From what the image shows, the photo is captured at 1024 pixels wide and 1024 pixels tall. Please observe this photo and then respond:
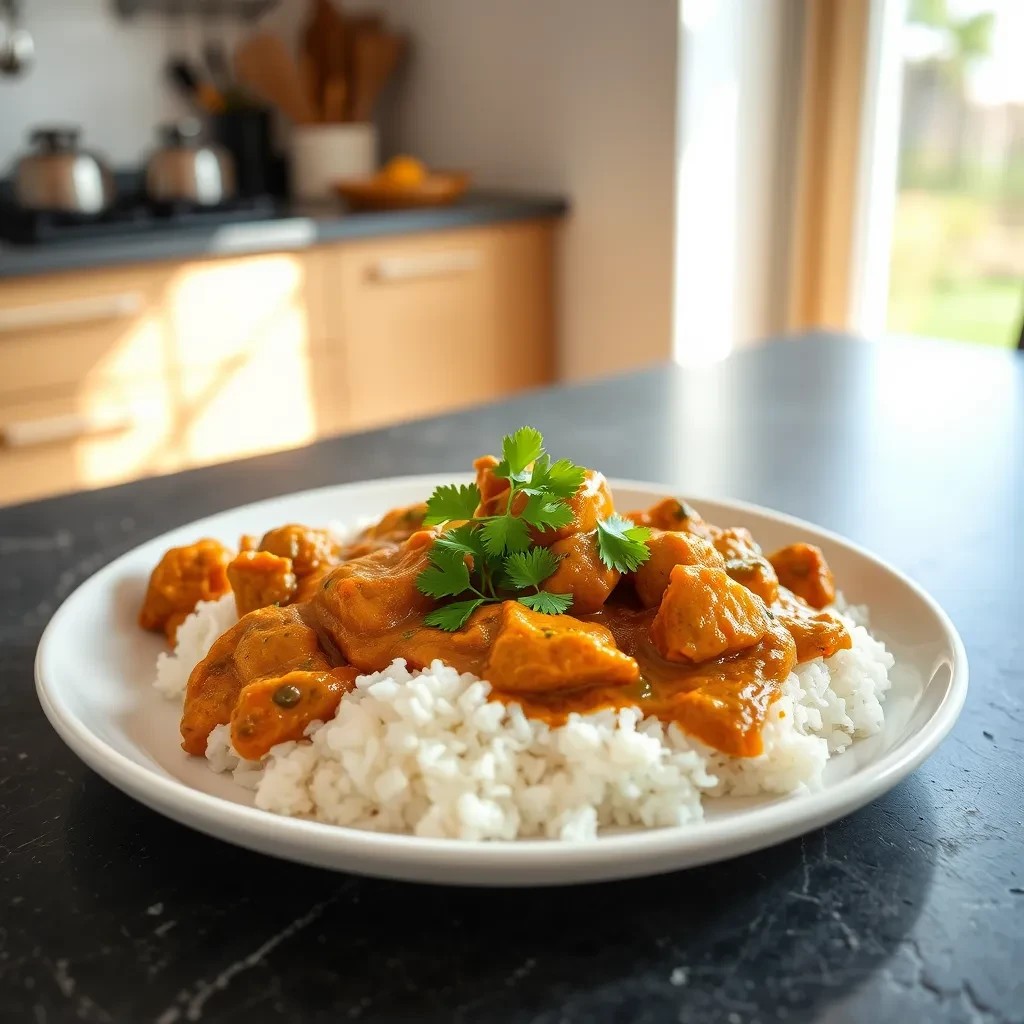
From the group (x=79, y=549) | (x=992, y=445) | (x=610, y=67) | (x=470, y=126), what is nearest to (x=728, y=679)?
(x=79, y=549)

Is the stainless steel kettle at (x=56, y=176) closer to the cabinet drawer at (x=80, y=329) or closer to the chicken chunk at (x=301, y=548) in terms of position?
the cabinet drawer at (x=80, y=329)

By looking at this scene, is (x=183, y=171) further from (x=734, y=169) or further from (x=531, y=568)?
(x=531, y=568)

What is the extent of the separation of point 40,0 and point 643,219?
1.80 m

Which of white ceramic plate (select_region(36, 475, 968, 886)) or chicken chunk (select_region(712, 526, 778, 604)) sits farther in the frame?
chicken chunk (select_region(712, 526, 778, 604))

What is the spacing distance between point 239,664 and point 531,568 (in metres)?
0.22

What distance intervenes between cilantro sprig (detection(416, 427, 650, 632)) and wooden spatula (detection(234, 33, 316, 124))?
2.98 metres

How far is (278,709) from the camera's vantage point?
0.76 m

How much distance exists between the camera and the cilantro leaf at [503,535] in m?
0.84

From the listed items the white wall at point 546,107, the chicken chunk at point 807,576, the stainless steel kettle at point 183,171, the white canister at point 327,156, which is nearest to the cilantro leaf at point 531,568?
the chicken chunk at point 807,576

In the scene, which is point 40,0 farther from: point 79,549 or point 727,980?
point 727,980

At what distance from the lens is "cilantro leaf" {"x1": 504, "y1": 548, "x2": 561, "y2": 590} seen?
824 millimetres

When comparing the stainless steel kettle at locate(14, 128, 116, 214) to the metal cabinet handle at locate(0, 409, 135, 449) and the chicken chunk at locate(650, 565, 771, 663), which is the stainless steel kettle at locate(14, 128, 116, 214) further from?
the chicken chunk at locate(650, 565, 771, 663)

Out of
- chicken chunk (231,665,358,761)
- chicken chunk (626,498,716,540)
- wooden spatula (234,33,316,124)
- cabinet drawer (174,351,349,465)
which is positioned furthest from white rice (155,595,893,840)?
wooden spatula (234,33,316,124)

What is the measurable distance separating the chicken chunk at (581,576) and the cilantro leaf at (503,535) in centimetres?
3
